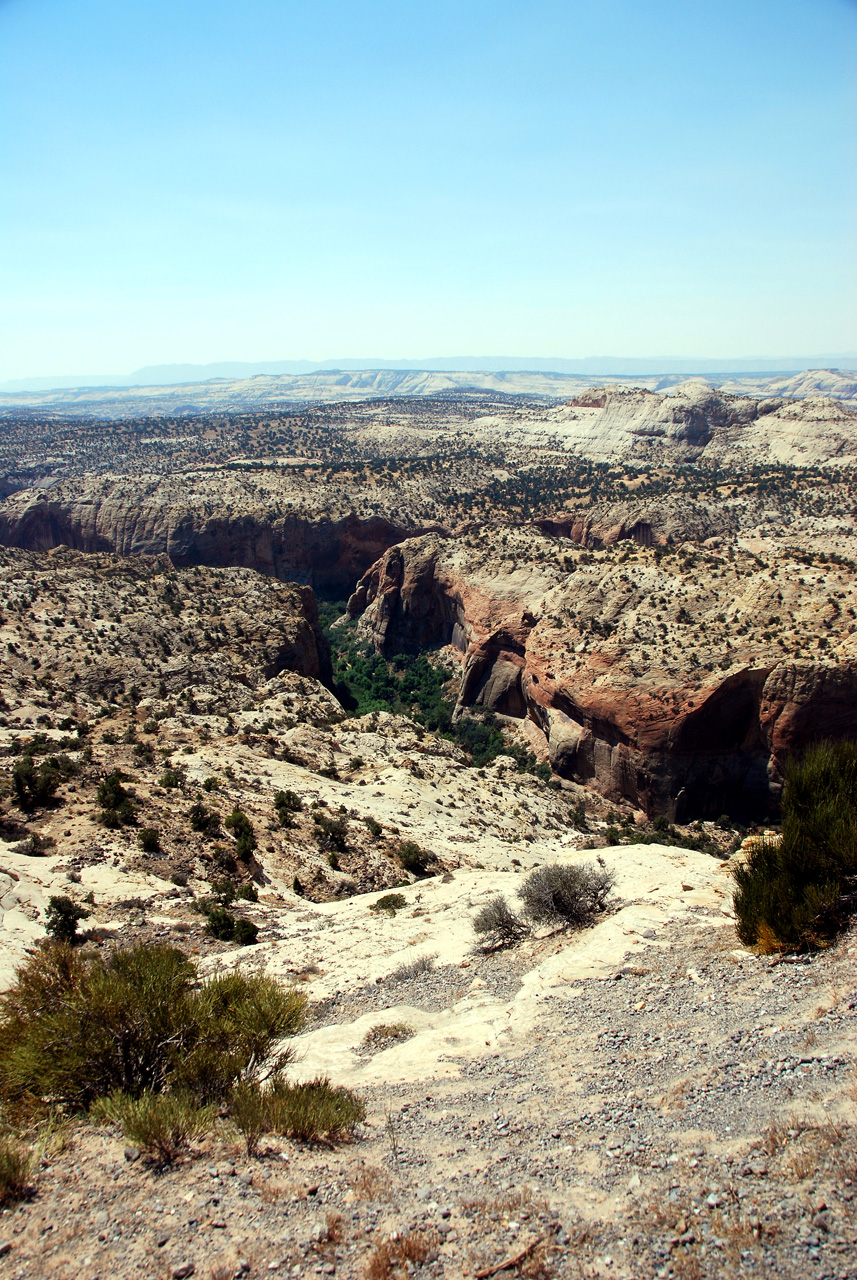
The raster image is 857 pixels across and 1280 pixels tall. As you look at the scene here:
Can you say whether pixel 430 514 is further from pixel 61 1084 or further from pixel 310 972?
pixel 61 1084

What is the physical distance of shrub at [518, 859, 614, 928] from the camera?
52.1 ft

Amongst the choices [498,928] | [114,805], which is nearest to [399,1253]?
[498,928]

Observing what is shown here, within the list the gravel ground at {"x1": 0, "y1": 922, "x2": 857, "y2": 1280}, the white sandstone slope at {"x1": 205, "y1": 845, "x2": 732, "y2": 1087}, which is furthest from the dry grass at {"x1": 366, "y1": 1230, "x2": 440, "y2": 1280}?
the white sandstone slope at {"x1": 205, "y1": 845, "x2": 732, "y2": 1087}

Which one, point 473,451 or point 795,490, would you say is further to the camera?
point 473,451

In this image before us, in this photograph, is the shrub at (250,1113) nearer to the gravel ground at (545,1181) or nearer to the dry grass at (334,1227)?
the gravel ground at (545,1181)

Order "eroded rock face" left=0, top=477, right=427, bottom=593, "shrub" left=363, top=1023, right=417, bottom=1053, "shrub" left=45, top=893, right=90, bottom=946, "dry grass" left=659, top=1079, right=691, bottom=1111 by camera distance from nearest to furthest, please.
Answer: "dry grass" left=659, top=1079, right=691, bottom=1111, "shrub" left=363, top=1023, right=417, bottom=1053, "shrub" left=45, top=893, right=90, bottom=946, "eroded rock face" left=0, top=477, right=427, bottom=593

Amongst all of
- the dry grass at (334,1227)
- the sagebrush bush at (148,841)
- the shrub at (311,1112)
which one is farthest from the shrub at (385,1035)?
the sagebrush bush at (148,841)

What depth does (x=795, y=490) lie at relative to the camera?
3007 inches

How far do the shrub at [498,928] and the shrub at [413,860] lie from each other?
791 cm

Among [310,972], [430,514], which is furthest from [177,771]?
[430,514]

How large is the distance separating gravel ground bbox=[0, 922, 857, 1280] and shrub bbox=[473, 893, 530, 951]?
19.7ft

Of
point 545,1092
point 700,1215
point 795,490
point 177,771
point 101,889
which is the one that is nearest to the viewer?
point 700,1215

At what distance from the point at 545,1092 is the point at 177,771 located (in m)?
19.4

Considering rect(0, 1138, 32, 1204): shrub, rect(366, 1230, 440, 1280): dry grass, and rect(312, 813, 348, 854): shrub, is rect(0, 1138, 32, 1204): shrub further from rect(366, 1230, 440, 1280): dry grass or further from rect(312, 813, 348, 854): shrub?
rect(312, 813, 348, 854): shrub
